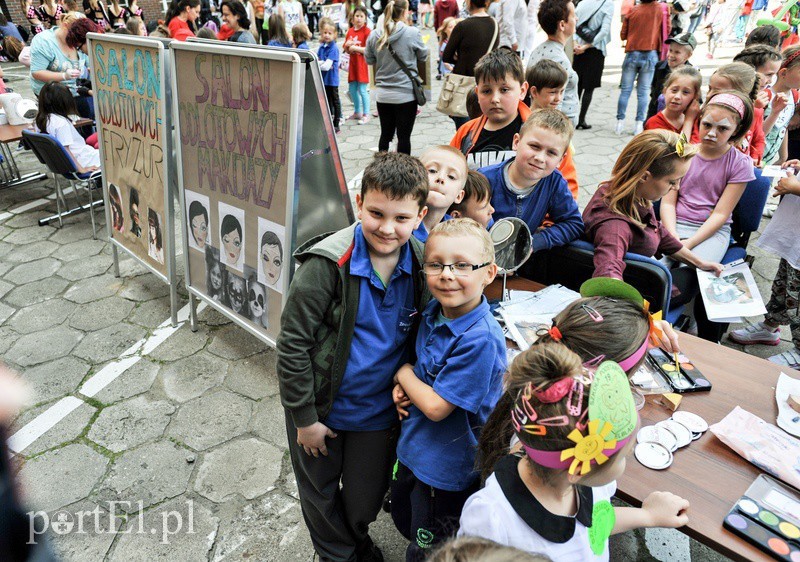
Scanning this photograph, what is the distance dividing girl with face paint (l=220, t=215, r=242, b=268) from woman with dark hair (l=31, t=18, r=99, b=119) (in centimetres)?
372

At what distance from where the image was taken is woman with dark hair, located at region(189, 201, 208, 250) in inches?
113

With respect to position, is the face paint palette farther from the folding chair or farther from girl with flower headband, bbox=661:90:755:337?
the folding chair

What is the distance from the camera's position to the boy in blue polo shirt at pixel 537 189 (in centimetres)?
216

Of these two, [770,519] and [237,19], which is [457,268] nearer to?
[770,519]

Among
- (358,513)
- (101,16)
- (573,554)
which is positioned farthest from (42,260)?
(101,16)

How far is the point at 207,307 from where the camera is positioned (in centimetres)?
367

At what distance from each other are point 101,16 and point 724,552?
1126 cm

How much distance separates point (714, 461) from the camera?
145 cm

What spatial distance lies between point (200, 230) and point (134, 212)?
2.72 feet

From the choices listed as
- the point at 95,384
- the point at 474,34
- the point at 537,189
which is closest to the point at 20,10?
the point at 474,34

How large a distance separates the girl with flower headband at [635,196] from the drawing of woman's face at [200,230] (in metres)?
2.02

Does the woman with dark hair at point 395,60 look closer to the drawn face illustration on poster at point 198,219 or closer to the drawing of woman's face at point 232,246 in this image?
the drawn face illustration on poster at point 198,219

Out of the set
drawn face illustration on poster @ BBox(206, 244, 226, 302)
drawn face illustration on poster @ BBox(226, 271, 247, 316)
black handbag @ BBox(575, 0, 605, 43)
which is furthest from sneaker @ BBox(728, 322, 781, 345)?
black handbag @ BBox(575, 0, 605, 43)

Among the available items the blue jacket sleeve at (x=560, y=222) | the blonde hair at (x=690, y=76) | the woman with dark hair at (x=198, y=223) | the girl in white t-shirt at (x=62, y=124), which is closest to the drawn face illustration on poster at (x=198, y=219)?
the woman with dark hair at (x=198, y=223)
